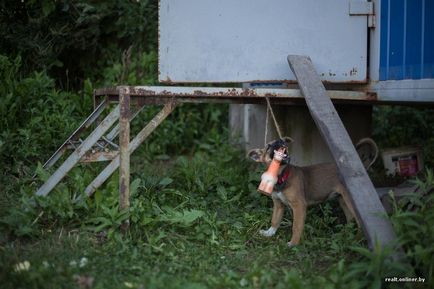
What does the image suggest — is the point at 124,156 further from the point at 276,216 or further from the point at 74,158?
the point at 276,216

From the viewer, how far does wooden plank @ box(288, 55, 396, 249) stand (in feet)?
12.3

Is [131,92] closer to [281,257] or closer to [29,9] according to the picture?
[281,257]

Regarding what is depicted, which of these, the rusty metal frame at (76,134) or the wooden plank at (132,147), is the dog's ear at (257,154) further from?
the rusty metal frame at (76,134)

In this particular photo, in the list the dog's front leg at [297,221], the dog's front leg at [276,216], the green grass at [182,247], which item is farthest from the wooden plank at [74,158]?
the dog's front leg at [297,221]

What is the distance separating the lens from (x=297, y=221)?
4.62m

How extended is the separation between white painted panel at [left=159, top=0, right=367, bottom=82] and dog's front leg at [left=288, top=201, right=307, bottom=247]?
132cm

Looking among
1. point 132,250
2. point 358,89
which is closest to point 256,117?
point 358,89

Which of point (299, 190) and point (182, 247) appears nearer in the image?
point (182, 247)

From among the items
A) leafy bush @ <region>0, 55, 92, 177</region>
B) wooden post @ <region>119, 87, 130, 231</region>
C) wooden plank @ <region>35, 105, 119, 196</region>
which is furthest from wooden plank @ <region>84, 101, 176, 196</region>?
leafy bush @ <region>0, 55, 92, 177</region>

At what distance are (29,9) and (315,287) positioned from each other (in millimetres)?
5484

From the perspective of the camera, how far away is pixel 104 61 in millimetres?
7961

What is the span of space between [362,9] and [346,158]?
5.88 ft

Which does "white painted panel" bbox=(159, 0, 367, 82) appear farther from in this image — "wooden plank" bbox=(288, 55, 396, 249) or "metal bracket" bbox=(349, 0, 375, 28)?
"wooden plank" bbox=(288, 55, 396, 249)

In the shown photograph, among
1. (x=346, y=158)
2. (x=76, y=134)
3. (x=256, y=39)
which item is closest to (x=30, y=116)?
(x=76, y=134)
